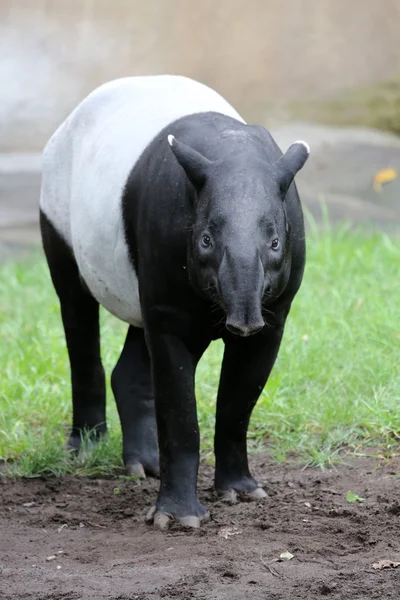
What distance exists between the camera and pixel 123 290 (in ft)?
15.7

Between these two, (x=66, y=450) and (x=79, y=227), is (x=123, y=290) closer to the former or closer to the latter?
(x=79, y=227)

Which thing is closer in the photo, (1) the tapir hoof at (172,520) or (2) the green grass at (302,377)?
(1) the tapir hoof at (172,520)

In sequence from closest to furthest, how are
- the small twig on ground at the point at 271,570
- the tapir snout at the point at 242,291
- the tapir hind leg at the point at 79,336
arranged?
1. the tapir snout at the point at 242,291
2. the small twig on ground at the point at 271,570
3. the tapir hind leg at the point at 79,336

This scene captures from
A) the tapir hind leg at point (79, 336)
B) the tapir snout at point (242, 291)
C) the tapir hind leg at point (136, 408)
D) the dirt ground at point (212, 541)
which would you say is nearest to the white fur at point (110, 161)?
the tapir hind leg at point (79, 336)

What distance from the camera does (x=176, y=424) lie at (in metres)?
4.45

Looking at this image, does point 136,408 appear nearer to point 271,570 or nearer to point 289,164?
point 271,570

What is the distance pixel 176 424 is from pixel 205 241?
900 mm

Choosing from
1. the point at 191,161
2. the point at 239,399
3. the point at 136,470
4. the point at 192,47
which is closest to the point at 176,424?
the point at 239,399

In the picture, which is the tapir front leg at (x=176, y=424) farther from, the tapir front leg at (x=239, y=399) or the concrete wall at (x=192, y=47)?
the concrete wall at (x=192, y=47)

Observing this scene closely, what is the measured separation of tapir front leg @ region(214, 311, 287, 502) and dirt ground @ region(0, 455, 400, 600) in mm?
114

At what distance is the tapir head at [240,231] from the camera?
3.69m

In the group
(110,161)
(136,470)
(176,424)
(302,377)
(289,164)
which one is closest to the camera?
(289,164)

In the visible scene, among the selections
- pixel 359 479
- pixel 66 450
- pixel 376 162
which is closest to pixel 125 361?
pixel 66 450

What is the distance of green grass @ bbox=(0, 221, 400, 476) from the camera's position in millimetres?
5578
